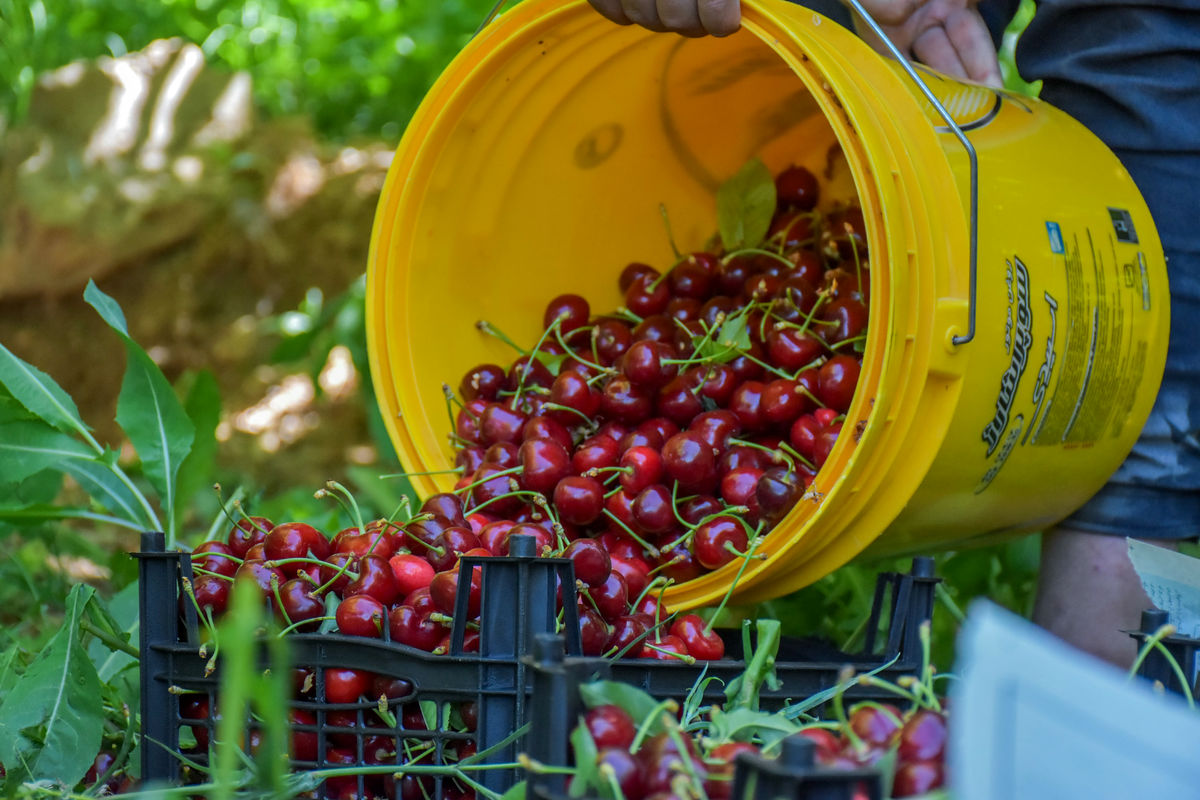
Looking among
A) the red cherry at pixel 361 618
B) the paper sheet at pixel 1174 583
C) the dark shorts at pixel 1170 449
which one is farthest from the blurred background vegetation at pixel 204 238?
the paper sheet at pixel 1174 583

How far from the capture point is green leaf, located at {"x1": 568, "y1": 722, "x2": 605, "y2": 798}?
0.67 m

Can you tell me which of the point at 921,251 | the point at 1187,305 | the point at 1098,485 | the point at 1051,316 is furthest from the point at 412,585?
the point at 1187,305

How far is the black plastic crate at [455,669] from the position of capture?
0.90 m

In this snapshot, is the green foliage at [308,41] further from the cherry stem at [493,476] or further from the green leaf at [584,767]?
the green leaf at [584,767]

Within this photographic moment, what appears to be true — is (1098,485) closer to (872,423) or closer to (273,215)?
(872,423)

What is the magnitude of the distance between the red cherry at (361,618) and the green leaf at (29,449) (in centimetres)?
59

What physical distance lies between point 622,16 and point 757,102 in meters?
0.50

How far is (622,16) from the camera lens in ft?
4.16

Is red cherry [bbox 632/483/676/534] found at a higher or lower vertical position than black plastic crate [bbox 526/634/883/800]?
higher

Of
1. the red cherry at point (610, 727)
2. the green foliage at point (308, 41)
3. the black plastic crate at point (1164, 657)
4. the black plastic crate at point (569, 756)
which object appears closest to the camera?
the black plastic crate at point (569, 756)

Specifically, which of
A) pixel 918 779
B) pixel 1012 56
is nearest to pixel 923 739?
pixel 918 779

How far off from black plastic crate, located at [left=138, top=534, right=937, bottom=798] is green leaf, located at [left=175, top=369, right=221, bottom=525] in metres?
0.45

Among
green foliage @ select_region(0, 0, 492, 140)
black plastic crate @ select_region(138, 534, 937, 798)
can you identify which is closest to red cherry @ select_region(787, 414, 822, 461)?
black plastic crate @ select_region(138, 534, 937, 798)

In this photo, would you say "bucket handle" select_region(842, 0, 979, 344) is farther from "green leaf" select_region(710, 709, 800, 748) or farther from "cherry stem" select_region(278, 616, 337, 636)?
"cherry stem" select_region(278, 616, 337, 636)
